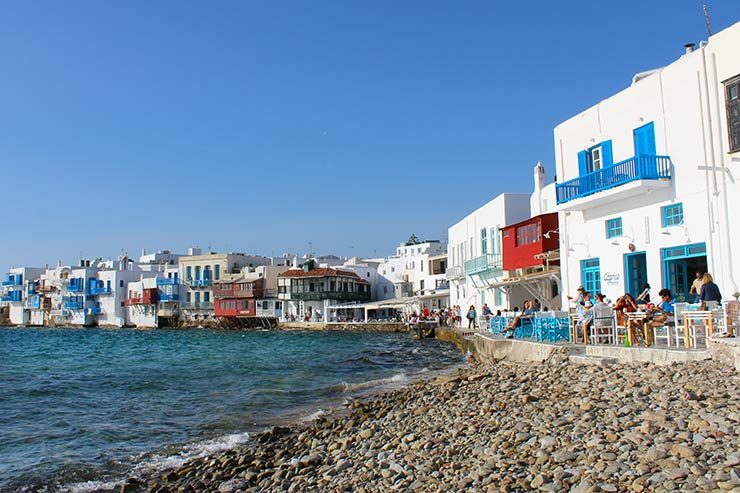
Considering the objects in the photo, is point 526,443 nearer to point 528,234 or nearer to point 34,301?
point 528,234

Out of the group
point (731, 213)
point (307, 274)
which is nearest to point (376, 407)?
point (731, 213)

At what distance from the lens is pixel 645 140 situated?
17.2m

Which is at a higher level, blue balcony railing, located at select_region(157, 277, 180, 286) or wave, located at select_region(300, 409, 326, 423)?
blue balcony railing, located at select_region(157, 277, 180, 286)

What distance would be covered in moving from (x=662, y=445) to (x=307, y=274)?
6886 cm

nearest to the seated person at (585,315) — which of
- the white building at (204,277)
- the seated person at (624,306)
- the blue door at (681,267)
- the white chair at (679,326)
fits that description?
the seated person at (624,306)

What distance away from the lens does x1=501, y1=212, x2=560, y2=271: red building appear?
27.9 m

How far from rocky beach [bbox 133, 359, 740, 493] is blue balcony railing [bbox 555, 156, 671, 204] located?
19.8ft

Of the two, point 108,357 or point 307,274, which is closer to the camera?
point 108,357

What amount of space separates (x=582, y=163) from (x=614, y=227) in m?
2.63

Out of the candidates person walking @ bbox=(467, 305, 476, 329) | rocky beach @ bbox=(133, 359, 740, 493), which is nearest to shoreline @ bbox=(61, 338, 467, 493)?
rocky beach @ bbox=(133, 359, 740, 493)

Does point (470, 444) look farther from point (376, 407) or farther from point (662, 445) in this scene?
point (376, 407)

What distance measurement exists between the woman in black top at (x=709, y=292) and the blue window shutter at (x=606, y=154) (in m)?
6.58

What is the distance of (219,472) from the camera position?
10.2m

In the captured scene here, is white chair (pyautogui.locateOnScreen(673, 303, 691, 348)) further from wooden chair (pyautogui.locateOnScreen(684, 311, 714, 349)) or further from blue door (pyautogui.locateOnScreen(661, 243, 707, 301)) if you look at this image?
blue door (pyautogui.locateOnScreen(661, 243, 707, 301))
